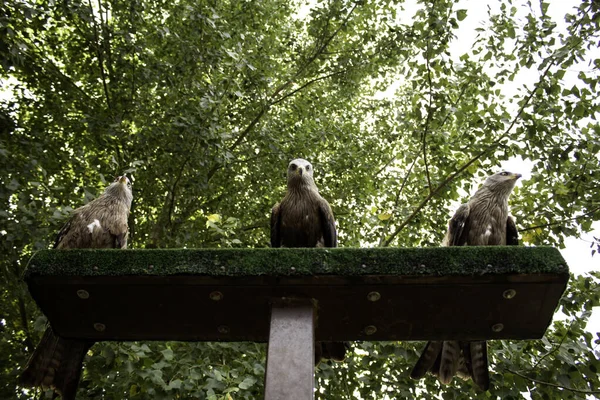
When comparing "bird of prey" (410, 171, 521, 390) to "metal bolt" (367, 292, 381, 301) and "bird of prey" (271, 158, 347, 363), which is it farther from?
"metal bolt" (367, 292, 381, 301)

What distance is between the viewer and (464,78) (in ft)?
24.8

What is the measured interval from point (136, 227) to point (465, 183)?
4.76 metres

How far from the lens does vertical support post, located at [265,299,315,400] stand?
3070 millimetres

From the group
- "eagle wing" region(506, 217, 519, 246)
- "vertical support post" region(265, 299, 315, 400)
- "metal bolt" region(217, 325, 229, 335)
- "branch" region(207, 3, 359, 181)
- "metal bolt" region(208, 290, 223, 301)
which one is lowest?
"vertical support post" region(265, 299, 315, 400)

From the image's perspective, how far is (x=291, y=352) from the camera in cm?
327

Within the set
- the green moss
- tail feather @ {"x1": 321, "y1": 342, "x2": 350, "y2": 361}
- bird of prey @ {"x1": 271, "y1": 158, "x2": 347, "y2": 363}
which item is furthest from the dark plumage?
the green moss

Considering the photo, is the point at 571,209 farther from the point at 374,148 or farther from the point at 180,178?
the point at 180,178

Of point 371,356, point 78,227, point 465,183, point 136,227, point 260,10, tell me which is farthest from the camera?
point 260,10

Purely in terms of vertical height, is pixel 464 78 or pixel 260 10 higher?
pixel 260 10

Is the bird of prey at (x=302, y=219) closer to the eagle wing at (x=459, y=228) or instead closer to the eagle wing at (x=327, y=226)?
the eagle wing at (x=327, y=226)

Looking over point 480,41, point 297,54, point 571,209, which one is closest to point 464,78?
point 480,41

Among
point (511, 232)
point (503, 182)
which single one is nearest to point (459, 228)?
point (511, 232)

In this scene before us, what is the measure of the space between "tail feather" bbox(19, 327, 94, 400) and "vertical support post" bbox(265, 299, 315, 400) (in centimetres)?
146

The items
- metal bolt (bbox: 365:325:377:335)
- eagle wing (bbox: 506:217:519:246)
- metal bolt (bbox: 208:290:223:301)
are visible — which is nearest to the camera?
metal bolt (bbox: 208:290:223:301)
